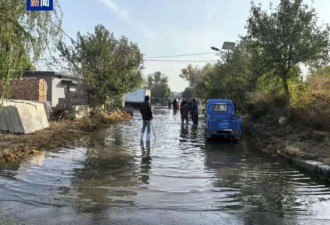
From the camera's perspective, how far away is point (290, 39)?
2033cm

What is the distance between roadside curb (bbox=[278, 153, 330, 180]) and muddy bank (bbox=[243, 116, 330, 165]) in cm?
24

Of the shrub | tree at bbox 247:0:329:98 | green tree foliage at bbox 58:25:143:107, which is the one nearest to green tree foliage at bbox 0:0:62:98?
the shrub

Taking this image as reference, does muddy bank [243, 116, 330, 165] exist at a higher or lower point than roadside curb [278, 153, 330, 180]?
higher

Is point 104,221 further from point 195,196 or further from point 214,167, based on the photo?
point 214,167

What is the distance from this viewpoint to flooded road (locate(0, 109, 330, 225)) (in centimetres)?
614

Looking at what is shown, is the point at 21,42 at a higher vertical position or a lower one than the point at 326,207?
higher

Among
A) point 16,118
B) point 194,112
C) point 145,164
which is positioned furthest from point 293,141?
point 194,112

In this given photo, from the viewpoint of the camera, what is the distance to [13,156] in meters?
10.8

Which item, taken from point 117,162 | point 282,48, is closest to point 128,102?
point 282,48

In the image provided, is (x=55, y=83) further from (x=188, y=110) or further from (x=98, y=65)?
(x=188, y=110)

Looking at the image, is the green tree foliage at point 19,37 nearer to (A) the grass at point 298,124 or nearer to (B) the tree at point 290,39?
(A) the grass at point 298,124

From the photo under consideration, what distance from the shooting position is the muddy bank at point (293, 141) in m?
11.8

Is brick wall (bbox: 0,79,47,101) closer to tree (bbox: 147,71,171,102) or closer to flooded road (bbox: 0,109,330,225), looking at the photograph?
flooded road (bbox: 0,109,330,225)

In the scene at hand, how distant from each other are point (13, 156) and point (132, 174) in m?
3.56
